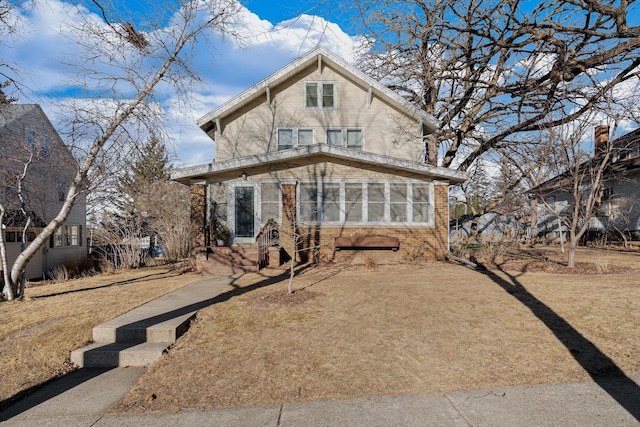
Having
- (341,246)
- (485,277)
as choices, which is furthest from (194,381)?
(341,246)

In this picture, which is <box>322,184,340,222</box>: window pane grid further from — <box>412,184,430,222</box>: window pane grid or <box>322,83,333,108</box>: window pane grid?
<box>322,83,333,108</box>: window pane grid

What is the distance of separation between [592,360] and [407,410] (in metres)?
2.52

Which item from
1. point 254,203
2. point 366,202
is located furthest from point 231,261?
point 366,202

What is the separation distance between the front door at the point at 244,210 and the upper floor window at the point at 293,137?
3.33 meters

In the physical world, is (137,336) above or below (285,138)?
below

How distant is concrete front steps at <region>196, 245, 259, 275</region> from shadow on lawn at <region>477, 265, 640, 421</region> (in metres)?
6.42

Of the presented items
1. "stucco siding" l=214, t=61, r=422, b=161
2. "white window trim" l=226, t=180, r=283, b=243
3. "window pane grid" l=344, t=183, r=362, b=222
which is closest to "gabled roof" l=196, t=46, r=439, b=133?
"stucco siding" l=214, t=61, r=422, b=161

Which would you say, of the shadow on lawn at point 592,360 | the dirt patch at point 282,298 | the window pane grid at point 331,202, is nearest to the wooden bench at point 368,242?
the window pane grid at point 331,202

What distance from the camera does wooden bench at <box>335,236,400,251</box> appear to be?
11648mm

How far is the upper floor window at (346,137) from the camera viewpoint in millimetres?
14445

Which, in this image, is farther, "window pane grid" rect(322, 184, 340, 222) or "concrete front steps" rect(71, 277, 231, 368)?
"window pane grid" rect(322, 184, 340, 222)

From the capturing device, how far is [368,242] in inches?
459

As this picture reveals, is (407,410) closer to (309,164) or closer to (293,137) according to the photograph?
(309,164)

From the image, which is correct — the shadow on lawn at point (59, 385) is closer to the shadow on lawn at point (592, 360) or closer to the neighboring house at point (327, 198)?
the shadow on lawn at point (592, 360)
